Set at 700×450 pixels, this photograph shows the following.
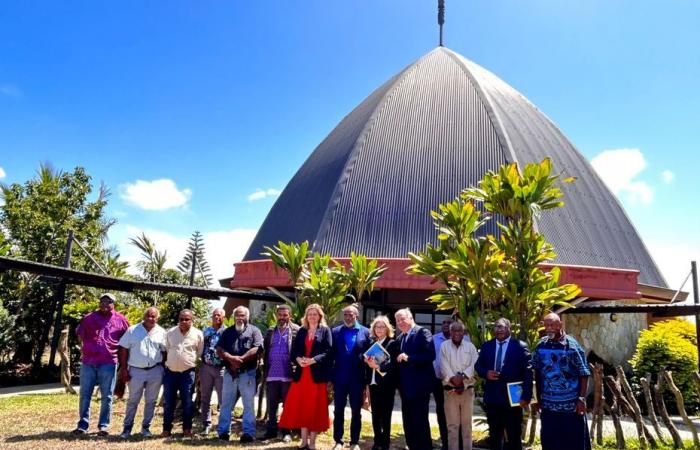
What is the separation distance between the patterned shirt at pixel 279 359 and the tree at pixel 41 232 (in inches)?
434

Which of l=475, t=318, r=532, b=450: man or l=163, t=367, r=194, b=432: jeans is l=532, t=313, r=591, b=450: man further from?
l=163, t=367, r=194, b=432: jeans

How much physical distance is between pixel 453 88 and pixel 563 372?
1504 cm

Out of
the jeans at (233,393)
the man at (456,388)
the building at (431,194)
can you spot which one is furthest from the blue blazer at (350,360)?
the building at (431,194)

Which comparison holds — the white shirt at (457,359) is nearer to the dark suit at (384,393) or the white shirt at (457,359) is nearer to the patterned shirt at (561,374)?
the dark suit at (384,393)

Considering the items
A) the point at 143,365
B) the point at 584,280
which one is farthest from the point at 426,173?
the point at 143,365

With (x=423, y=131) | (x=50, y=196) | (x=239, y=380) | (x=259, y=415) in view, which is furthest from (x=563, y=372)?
(x=50, y=196)

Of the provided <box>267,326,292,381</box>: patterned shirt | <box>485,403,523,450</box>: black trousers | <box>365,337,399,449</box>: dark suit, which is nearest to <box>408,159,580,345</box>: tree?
<box>485,403,523,450</box>: black trousers

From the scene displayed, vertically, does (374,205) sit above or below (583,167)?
below

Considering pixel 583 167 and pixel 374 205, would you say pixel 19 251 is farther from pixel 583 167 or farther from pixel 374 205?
pixel 583 167

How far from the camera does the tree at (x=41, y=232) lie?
1556 cm

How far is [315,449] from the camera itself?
6270mm

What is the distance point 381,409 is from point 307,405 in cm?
91

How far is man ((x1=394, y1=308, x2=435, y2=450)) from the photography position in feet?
19.4

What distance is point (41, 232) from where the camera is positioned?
20031 millimetres
